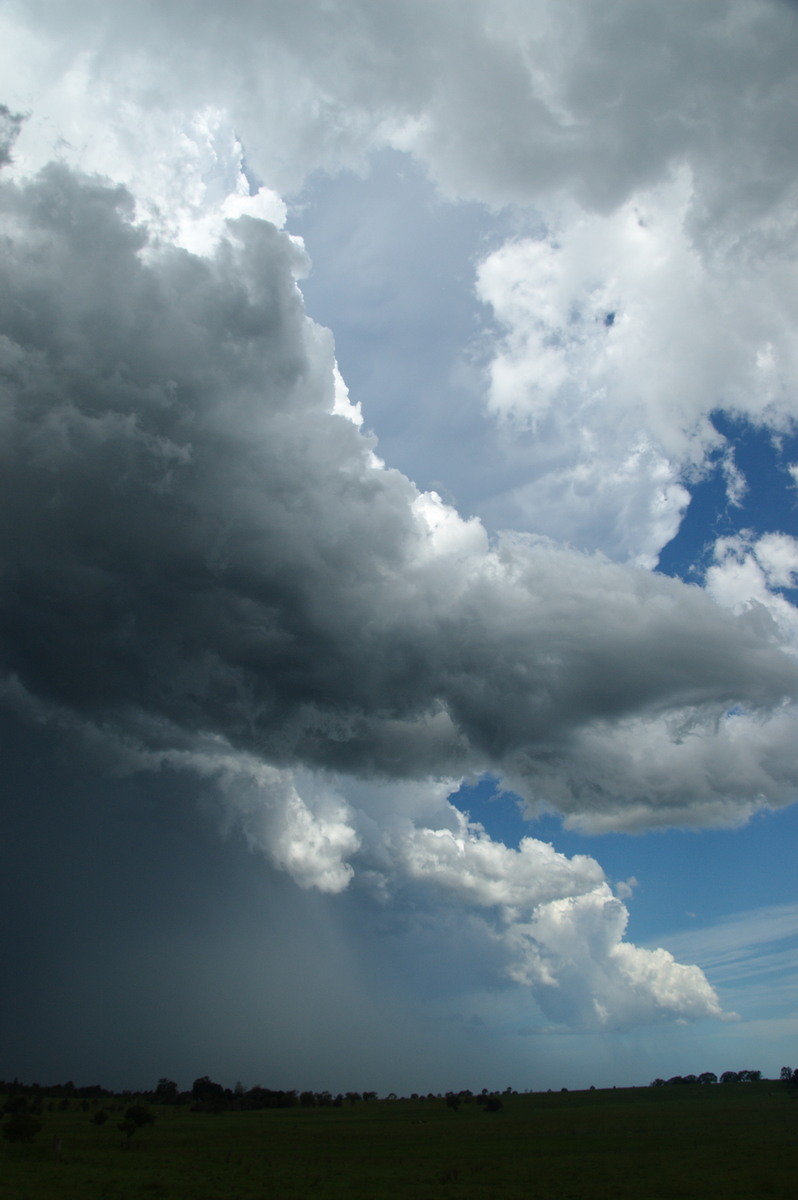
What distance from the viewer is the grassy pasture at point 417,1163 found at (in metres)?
51.9

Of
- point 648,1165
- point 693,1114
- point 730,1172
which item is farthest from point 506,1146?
point 693,1114

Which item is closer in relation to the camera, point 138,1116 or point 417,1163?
point 417,1163

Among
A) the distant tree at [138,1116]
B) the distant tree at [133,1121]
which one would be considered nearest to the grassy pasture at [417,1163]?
the distant tree at [133,1121]

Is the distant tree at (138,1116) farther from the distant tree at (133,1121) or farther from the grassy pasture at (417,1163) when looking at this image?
the grassy pasture at (417,1163)

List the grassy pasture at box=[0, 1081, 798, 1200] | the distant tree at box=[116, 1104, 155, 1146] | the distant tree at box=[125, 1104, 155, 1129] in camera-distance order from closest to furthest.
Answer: the grassy pasture at box=[0, 1081, 798, 1200] → the distant tree at box=[116, 1104, 155, 1146] → the distant tree at box=[125, 1104, 155, 1129]

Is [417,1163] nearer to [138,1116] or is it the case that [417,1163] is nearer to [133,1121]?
[133,1121]

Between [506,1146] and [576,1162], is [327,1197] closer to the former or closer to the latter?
[576,1162]

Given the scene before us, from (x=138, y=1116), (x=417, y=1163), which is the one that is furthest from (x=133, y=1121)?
(x=417, y=1163)

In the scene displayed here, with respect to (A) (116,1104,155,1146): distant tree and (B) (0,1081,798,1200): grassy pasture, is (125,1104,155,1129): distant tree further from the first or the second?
(B) (0,1081,798,1200): grassy pasture

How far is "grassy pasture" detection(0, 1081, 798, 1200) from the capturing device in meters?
51.9

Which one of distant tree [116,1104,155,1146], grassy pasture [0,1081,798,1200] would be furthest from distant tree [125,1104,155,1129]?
grassy pasture [0,1081,798,1200]

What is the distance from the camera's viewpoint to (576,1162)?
69.4 m

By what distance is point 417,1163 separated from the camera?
71.0m

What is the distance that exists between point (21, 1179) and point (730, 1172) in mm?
57893
